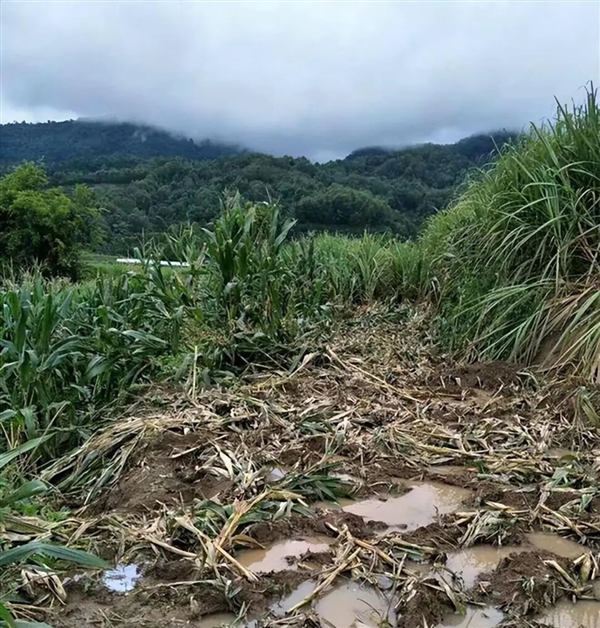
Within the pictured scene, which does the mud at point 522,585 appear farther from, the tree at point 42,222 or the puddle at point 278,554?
the tree at point 42,222

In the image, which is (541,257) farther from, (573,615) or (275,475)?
(573,615)

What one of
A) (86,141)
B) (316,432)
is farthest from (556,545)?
(86,141)

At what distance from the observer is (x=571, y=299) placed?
288cm

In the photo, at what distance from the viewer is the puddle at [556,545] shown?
1547 millimetres

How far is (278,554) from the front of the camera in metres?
1.57

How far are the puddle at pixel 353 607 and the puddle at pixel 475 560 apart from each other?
0.23 m

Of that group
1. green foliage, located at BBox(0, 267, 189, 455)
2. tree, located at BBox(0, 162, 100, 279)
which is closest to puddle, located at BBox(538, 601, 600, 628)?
green foliage, located at BBox(0, 267, 189, 455)

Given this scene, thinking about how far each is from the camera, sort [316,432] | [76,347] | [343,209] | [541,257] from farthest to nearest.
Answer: [343,209] → [541,257] → [76,347] → [316,432]

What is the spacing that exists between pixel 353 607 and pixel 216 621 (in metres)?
0.31

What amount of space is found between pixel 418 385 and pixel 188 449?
1.25m

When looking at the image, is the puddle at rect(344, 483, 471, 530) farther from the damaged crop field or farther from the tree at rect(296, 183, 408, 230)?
the tree at rect(296, 183, 408, 230)

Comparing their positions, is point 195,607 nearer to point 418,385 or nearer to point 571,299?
point 418,385

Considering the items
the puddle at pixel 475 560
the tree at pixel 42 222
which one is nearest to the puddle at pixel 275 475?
the puddle at pixel 475 560

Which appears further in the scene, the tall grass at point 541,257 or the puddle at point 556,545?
the tall grass at point 541,257
